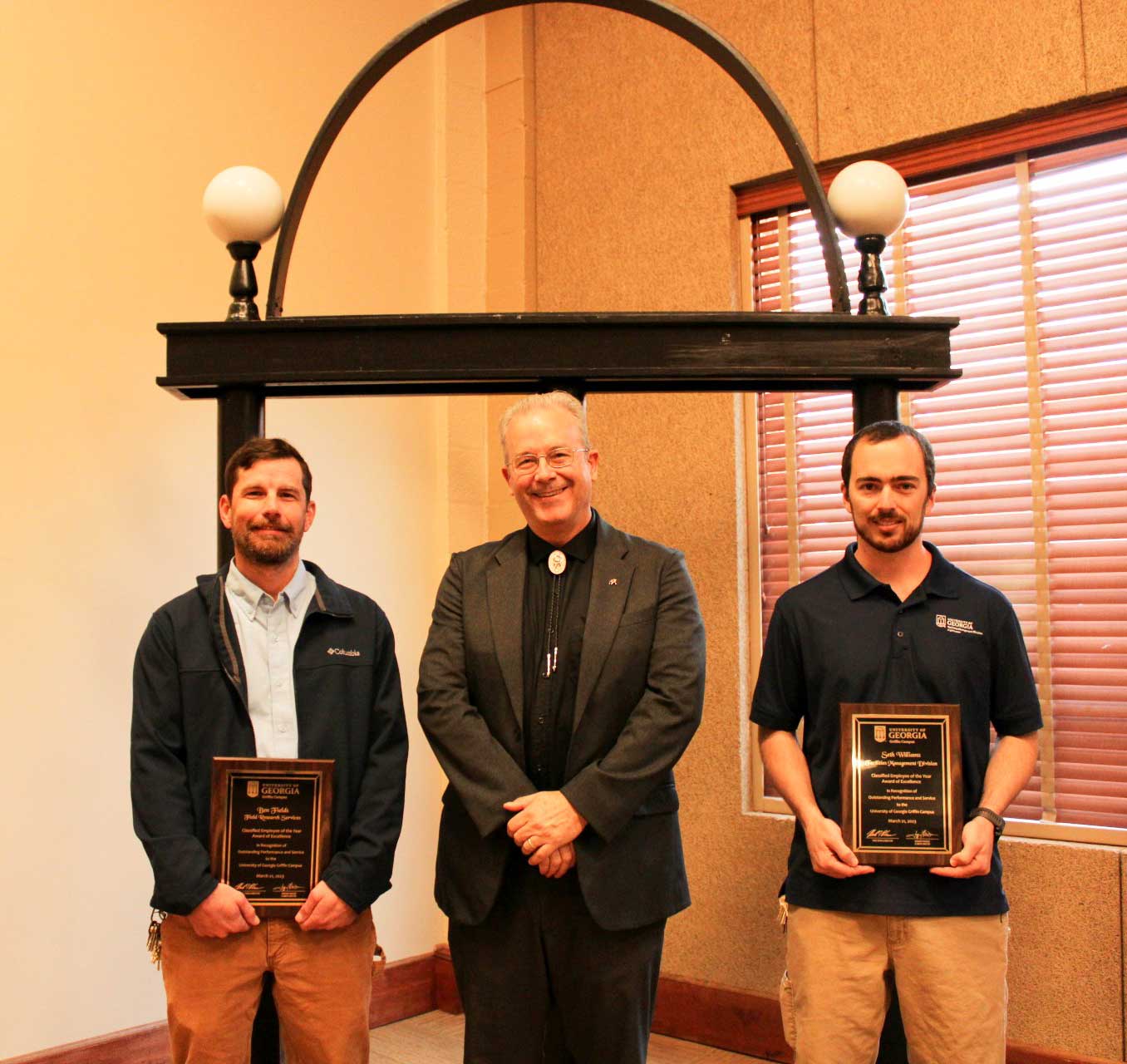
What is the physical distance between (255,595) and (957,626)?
138 cm

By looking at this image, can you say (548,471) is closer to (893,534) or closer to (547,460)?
(547,460)

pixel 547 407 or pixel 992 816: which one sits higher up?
pixel 547 407

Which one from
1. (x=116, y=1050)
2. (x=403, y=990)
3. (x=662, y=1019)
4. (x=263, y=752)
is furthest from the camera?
(x=403, y=990)

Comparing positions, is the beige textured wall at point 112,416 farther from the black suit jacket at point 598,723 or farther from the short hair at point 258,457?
the black suit jacket at point 598,723

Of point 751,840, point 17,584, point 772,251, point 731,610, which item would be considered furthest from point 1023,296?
point 17,584

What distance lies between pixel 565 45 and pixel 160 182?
1.65 metres

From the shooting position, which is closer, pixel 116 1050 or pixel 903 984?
pixel 903 984

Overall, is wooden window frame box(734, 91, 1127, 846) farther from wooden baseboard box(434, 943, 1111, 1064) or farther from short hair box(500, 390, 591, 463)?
short hair box(500, 390, 591, 463)

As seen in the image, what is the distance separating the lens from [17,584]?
3045 mm

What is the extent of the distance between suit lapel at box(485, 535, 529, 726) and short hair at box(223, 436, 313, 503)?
416 millimetres

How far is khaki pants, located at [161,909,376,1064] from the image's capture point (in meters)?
2.14

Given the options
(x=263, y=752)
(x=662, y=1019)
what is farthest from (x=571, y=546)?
(x=662, y=1019)

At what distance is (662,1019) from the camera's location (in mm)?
3736

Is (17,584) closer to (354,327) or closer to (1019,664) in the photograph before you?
(354,327)
